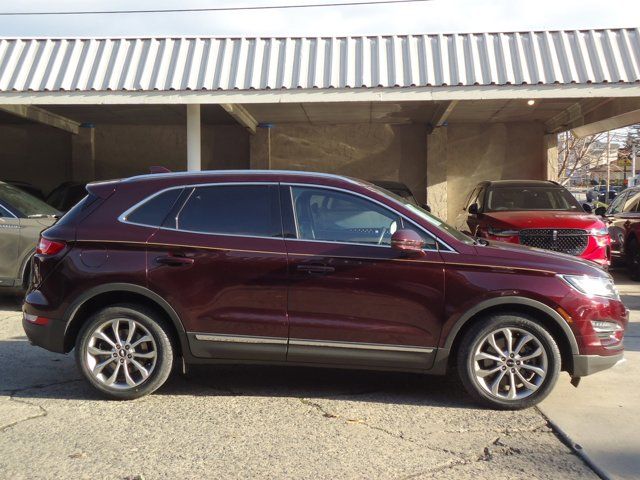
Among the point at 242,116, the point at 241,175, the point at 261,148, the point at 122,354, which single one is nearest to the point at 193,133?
the point at 242,116

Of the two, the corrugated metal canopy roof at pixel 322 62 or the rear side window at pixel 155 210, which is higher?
the corrugated metal canopy roof at pixel 322 62

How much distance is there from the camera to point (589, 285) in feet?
15.8

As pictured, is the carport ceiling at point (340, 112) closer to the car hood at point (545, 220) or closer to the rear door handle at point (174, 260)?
the car hood at point (545, 220)

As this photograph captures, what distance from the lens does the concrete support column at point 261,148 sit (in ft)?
56.3

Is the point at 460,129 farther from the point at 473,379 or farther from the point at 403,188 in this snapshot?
the point at 473,379

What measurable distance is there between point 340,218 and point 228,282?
99 cm

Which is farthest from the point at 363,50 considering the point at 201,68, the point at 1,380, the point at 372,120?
the point at 1,380

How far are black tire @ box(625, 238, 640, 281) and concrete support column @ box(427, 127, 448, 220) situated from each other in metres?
5.57

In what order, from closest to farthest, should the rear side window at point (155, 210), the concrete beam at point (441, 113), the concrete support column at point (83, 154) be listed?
the rear side window at point (155, 210), the concrete beam at point (441, 113), the concrete support column at point (83, 154)

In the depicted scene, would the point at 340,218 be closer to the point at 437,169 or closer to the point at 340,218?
the point at 340,218

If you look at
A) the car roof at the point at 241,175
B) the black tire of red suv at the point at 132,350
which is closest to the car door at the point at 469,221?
the car roof at the point at 241,175

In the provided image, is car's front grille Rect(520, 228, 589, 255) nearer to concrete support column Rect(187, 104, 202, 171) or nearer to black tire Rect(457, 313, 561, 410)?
black tire Rect(457, 313, 561, 410)

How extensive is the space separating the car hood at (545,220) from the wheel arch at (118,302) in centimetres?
569

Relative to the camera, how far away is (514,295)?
186 inches
